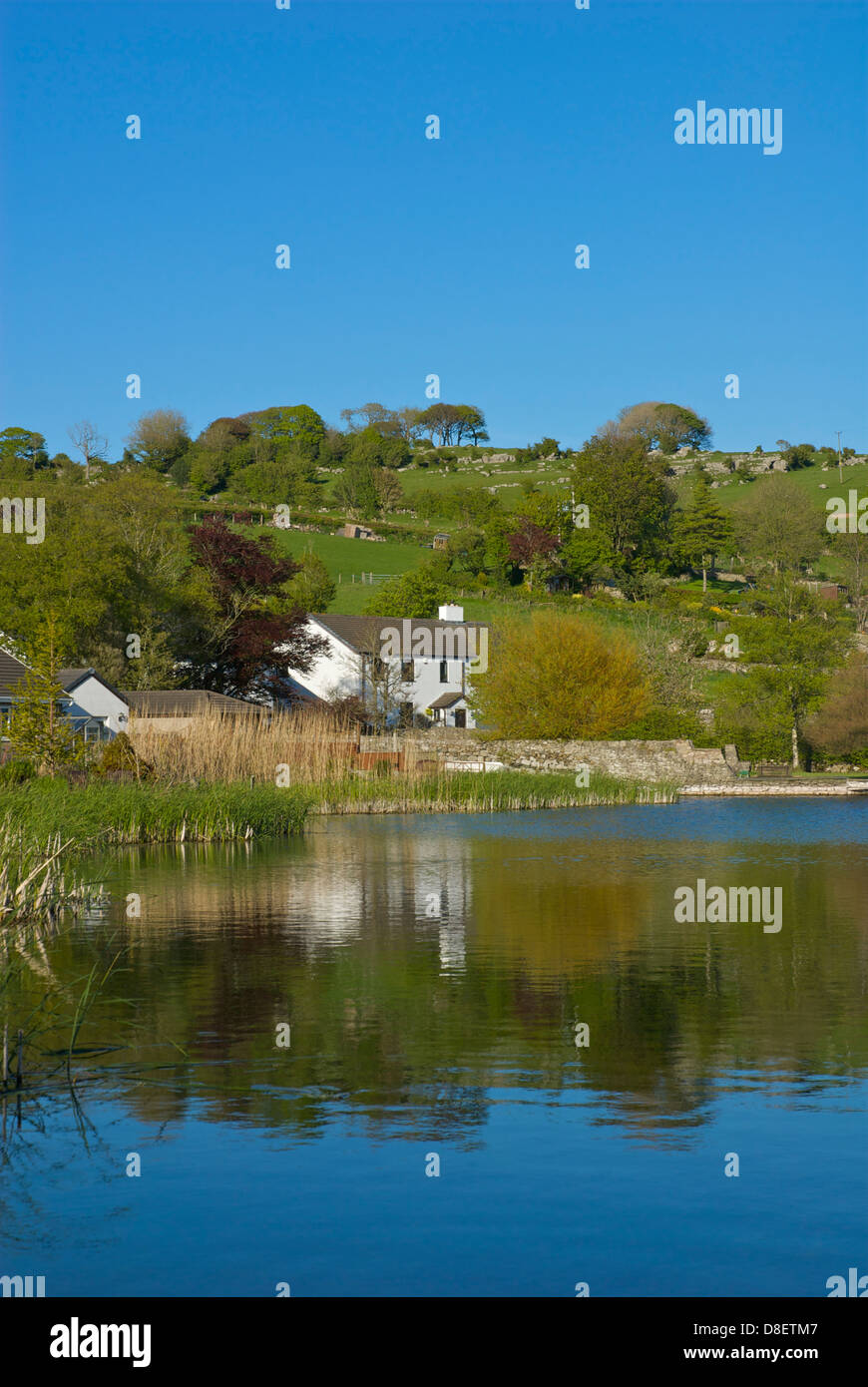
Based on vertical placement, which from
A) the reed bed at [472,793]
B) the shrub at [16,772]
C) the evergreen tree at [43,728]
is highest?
the evergreen tree at [43,728]

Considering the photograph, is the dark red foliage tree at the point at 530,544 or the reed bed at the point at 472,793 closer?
the reed bed at the point at 472,793

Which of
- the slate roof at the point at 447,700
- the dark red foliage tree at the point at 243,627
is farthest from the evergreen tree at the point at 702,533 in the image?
the dark red foliage tree at the point at 243,627

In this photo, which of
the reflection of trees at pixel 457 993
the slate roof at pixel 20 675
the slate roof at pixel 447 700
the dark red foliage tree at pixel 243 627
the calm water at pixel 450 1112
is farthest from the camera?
the slate roof at pixel 447 700

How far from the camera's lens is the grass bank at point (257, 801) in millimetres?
23828

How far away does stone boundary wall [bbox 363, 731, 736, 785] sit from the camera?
173 ft

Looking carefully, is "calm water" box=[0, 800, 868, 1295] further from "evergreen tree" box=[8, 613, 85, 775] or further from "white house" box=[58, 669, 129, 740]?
"white house" box=[58, 669, 129, 740]

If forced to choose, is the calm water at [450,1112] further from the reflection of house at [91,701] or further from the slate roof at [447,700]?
the slate roof at [447,700]

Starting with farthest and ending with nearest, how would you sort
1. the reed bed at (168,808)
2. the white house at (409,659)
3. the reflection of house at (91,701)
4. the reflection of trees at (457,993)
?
the white house at (409,659) → the reflection of house at (91,701) → the reed bed at (168,808) → the reflection of trees at (457,993)

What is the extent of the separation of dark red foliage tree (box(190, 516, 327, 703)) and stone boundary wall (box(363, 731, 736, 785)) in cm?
1350

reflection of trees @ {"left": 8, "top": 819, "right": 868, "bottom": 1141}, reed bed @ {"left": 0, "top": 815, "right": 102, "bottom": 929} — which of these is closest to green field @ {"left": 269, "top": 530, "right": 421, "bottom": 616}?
reflection of trees @ {"left": 8, "top": 819, "right": 868, "bottom": 1141}

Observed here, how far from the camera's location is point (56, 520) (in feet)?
205

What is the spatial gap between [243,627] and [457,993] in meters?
52.7

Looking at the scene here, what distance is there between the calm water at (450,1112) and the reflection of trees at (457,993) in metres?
0.05
